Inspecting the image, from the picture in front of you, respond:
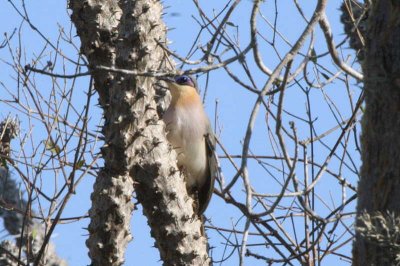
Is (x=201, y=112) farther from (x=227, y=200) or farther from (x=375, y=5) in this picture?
(x=375, y=5)

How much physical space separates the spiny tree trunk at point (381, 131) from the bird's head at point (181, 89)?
11.7 ft

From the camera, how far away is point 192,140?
6.80 meters

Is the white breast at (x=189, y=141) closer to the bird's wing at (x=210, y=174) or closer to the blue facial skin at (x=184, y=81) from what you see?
the bird's wing at (x=210, y=174)

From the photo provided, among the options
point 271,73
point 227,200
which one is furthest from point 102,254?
point 271,73

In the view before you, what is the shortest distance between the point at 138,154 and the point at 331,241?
140 centimetres

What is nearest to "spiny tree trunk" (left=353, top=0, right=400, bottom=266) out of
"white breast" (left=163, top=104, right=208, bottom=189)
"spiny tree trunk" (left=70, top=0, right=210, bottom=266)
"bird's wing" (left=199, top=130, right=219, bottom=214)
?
"spiny tree trunk" (left=70, top=0, right=210, bottom=266)

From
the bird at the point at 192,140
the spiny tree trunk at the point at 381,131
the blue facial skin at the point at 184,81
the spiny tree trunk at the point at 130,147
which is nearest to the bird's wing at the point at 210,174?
the bird at the point at 192,140

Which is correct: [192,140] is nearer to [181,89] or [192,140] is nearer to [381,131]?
[181,89]

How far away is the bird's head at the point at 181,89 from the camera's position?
6.84 meters

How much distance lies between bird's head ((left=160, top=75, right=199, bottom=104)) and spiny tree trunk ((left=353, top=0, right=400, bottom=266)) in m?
3.55

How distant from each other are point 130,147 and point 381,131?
2.11 meters

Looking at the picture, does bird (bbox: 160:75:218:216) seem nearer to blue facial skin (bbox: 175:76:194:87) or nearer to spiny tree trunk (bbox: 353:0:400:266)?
blue facial skin (bbox: 175:76:194:87)

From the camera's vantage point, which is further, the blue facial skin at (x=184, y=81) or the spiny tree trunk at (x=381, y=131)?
the blue facial skin at (x=184, y=81)

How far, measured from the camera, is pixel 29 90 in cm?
598
